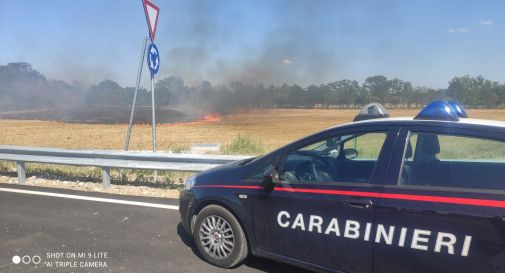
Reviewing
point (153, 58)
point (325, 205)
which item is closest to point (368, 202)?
point (325, 205)

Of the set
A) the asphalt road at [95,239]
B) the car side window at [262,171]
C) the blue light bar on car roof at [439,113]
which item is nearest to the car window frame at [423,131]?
the blue light bar on car roof at [439,113]

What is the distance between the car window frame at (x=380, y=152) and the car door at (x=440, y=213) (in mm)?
58

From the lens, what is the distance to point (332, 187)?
3227 millimetres

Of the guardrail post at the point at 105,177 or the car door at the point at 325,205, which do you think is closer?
the car door at the point at 325,205

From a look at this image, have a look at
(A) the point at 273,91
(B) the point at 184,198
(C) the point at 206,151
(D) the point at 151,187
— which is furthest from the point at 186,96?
(B) the point at 184,198

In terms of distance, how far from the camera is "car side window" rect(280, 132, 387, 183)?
326 cm

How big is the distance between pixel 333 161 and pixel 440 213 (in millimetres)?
1129

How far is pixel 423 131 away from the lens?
120 inches

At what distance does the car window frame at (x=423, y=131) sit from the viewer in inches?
107

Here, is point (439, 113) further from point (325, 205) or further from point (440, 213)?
point (325, 205)

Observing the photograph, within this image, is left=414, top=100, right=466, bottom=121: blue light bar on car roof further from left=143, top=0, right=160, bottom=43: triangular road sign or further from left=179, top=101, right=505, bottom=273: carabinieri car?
left=143, top=0, right=160, bottom=43: triangular road sign

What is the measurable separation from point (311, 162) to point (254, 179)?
1.69 ft

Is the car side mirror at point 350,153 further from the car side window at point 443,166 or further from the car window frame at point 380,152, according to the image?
the car side window at point 443,166

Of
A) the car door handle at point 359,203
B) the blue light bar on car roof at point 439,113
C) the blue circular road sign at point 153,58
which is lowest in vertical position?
the car door handle at point 359,203
